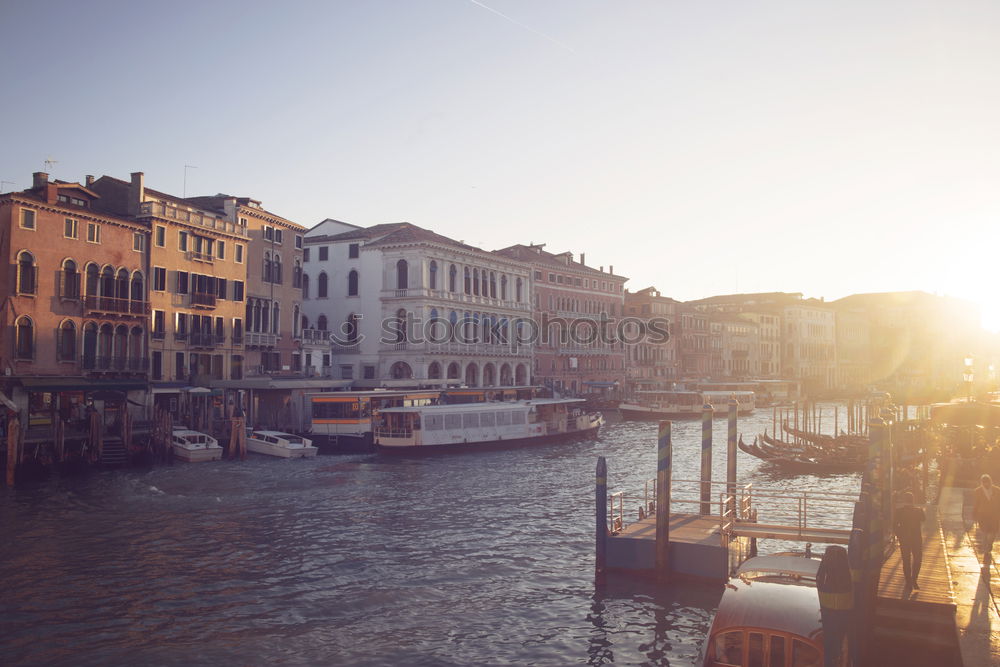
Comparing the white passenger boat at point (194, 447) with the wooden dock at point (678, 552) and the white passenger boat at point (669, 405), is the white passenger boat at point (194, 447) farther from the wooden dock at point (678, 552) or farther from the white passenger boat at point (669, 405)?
the white passenger boat at point (669, 405)

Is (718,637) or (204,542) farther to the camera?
(204,542)

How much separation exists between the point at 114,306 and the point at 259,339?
32.7ft

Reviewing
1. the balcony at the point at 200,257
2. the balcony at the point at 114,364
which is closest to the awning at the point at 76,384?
the balcony at the point at 114,364

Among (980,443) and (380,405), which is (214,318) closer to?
(380,405)

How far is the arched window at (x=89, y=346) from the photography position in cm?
3350

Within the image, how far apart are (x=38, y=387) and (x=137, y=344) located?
21.0 feet

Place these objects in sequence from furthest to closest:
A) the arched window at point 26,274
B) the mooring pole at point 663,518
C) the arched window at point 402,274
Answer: the arched window at point 402,274, the arched window at point 26,274, the mooring pole at point 663,518

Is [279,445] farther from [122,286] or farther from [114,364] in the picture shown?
[122,286]

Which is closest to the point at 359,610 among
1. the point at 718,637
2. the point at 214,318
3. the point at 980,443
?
the point at 718,637

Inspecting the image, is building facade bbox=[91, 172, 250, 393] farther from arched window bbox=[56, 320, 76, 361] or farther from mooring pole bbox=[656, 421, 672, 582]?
mooring pole bbox=[656, 421, 672, 582]

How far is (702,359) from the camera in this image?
9356cm

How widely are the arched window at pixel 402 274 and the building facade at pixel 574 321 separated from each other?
13457 millimetres

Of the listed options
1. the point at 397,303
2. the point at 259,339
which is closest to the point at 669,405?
the point at 397,303

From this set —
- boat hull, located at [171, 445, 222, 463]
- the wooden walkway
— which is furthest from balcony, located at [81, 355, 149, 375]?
the wooden walkway
